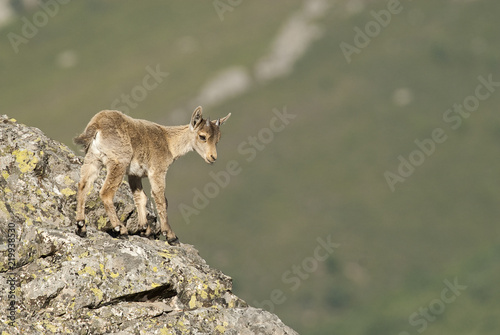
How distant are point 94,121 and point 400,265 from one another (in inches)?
6977

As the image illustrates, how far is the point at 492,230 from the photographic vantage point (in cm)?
19612

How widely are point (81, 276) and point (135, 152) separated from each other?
4.77 m

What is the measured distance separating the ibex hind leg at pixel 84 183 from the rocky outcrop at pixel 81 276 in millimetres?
299

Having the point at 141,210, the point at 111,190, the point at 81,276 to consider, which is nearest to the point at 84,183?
the point at 111,190

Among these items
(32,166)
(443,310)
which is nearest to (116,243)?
(32,166)

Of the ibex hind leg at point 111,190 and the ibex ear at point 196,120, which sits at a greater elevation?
the ibex ear at point 196,120

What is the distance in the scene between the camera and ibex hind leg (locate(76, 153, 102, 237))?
1686 centimetres

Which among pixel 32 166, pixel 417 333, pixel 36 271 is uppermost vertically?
pixel 417 333

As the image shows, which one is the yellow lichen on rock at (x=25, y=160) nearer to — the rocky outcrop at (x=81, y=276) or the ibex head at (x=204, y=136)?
the rocky outcrop at (x=81, y=276)

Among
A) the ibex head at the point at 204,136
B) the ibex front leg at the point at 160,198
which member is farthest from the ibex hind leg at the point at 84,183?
the ibex head at the point at 204,136

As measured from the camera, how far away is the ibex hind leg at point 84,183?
1686 centimetres

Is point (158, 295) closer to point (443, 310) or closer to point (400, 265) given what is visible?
point (443, 310)

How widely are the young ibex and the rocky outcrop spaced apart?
0.47 meters

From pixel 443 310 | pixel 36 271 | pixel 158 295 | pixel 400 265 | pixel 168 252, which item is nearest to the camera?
pixel 36 271
